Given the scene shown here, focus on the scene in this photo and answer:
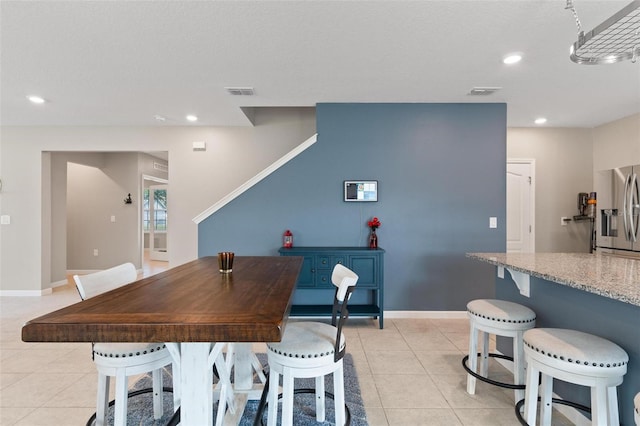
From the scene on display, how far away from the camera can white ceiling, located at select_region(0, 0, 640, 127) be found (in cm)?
209

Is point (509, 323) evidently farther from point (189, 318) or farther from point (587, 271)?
point (189, 318)

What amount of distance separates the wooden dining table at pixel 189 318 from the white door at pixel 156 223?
7.52 metres

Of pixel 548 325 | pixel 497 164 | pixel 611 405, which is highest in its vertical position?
pixel 497 164

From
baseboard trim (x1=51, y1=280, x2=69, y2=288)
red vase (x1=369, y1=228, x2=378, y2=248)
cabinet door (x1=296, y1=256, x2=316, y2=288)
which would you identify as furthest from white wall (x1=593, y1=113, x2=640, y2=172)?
baseboard trim (x1=51, y1=280, x2=69, y2=288)

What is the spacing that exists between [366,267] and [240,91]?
235 cm

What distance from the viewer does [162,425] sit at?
1.87 m

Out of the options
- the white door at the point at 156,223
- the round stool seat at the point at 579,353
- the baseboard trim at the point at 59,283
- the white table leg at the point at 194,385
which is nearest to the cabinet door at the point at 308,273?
the round stool seat at the point at 579,353

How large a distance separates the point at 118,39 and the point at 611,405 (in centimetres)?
371

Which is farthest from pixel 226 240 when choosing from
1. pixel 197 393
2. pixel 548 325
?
pixel 548 325

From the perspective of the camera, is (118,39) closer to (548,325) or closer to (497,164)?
(548,325)

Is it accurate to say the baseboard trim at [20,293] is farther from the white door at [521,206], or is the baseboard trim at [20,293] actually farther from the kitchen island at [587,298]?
the white door at [521,206]

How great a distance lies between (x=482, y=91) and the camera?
3.45 m

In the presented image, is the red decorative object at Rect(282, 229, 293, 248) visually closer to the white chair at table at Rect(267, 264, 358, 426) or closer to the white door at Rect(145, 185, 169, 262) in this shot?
the white chair at table at Rect(267, 264, 358, 426)

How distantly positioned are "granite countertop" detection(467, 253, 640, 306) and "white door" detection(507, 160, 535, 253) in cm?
281
